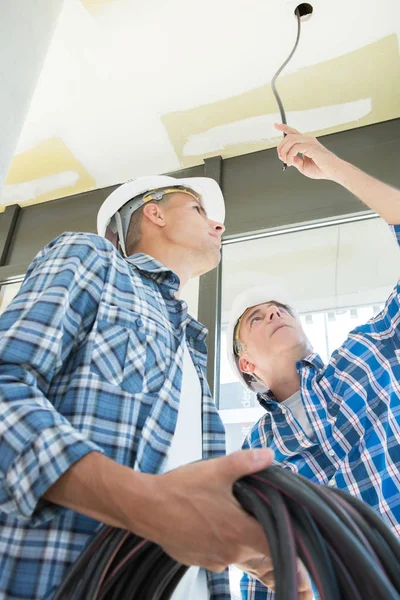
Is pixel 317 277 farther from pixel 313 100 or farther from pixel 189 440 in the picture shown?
pixel 189 440

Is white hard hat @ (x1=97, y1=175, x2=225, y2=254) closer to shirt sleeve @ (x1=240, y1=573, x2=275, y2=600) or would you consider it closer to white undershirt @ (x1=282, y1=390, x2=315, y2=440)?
white undershirt @ (x1=282, y1=390, x2=315, y2=440)

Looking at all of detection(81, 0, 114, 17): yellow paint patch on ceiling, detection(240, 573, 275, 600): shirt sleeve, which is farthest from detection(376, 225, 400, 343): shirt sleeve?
detection(81, 0, 114, 17): yellow paint patch on ceiling

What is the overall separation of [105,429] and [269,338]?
3.69 feet

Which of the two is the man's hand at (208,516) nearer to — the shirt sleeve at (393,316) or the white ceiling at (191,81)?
the shirt sleeve at (393,316)

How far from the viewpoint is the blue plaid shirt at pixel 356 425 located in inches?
48.6

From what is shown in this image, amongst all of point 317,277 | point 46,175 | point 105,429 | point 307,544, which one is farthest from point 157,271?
point 46,175

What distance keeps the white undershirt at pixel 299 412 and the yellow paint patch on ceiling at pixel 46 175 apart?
5.86 ft

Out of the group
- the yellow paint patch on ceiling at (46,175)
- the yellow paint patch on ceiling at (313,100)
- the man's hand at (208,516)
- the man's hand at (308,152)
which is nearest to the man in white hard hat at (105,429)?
the man's hand at (208,516)

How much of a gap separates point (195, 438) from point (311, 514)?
1.57 feet

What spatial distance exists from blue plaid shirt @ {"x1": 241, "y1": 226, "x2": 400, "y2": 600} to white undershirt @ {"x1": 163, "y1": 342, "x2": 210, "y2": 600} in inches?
18.6

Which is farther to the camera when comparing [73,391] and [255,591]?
[255,591]

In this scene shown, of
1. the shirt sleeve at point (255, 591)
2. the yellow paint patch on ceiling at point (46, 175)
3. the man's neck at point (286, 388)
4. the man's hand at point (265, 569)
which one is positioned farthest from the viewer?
the yellow paint patch on ceiling at point (46, 175)

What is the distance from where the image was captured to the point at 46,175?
111 inches

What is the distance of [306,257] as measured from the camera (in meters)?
2.46
